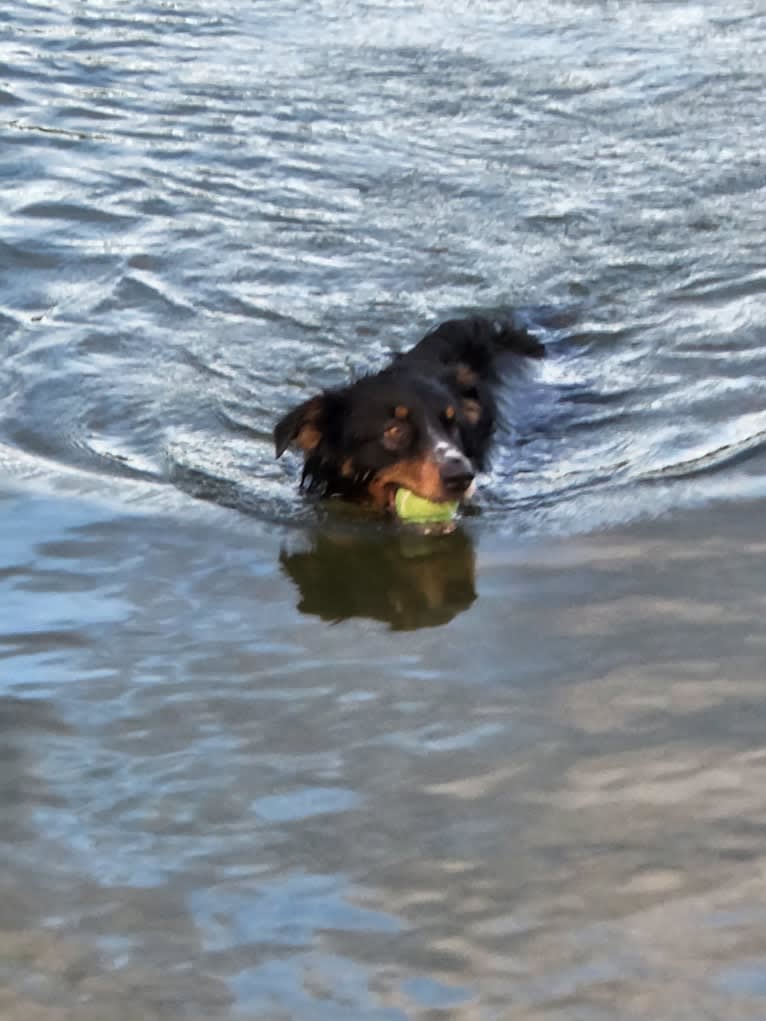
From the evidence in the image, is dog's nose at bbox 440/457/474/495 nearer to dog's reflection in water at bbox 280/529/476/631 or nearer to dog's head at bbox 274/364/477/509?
dog's head at bbox 274/364/477/509

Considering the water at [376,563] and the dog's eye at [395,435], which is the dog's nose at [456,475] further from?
→ the dog's eye at [395,435]

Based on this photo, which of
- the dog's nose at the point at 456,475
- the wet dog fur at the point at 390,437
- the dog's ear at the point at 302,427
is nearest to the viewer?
the dog's nose at the point at 456,475

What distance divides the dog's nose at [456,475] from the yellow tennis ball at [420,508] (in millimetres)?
140

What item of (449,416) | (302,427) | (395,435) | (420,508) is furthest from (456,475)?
(302,427)

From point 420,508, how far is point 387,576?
1.93 feet

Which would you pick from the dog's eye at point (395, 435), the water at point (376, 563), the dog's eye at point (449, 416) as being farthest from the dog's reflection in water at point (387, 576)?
the dog's eye at point (449, 416)

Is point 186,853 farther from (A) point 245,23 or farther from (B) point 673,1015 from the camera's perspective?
(A) point 245,23

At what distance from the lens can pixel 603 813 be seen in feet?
12.5

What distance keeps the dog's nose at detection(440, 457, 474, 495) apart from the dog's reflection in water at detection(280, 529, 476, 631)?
18 centimetres

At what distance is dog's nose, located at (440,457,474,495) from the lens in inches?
238

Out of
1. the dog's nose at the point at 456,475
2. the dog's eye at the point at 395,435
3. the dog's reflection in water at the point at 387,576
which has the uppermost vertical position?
the dog's eye at the point at 395,435

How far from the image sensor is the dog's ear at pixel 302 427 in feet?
21.1

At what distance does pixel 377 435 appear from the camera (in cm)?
645

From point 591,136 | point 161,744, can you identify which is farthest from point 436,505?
point 591,136
